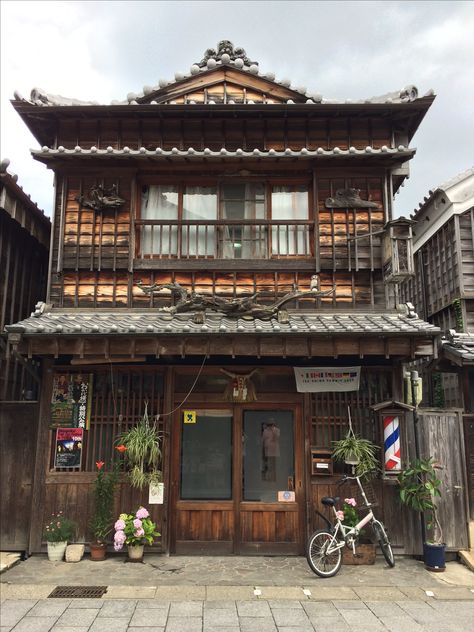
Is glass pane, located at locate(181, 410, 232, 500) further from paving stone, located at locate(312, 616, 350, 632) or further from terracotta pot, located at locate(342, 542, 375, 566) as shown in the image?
paving stone, located at locate(312, 616, 350, 632)

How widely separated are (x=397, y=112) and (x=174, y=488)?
9.14 meters

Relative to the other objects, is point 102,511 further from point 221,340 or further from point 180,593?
point 221,340

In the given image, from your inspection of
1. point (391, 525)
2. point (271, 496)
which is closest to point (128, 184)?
point (271, 496)

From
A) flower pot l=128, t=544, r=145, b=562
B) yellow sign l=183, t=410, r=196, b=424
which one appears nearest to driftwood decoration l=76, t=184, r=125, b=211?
yellow sign l=183, t=410, r=196, b=424

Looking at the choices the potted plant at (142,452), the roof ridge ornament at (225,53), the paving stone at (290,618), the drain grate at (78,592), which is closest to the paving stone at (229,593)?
the paving stone at (290,618)

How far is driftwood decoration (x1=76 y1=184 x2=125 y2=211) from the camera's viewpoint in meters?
10.4

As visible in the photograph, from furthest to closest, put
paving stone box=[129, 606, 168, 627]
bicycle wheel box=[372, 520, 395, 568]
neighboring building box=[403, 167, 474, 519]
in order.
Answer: neighboring building box=[403, 167, 474, 519] → bicycle wheel box=[372, 520, 395, 568] → paving stone box=[129, 606, 168, 627]

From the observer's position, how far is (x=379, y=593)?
7.21m

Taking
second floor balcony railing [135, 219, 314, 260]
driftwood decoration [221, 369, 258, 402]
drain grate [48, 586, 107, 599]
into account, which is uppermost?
second floor balcony railing [135, 219, 314, 260]

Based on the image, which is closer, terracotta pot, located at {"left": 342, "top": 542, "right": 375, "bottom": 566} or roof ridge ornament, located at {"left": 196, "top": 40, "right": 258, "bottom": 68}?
terracotta pot, located at {"left": 342, "top": 542, "right": 375, "bottom": 566}

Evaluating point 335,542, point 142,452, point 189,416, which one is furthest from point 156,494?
point 335,542

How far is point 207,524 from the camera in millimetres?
9156

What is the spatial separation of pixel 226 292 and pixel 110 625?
6.26 meters

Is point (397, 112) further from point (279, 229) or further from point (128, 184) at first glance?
point (128, 184)
